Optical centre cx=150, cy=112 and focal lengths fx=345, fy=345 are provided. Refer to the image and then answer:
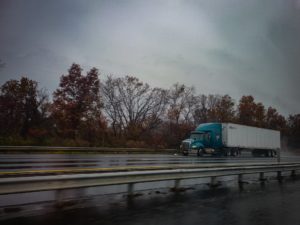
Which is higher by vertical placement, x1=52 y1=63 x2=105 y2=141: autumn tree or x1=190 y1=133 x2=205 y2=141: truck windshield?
x1=52 y1=63 x2=105 y2=141: autumn tree

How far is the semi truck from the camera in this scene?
38188mm

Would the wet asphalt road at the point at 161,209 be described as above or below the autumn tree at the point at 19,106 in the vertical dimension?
below

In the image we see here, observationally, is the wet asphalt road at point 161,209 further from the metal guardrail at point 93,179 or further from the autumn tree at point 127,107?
the autumn tree at point 127,107

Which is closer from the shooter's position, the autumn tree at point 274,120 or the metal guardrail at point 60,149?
the metal guardrail at point 60,149

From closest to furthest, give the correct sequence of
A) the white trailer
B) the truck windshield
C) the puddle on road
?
the puddle on road → the truck windshield → the white trailer

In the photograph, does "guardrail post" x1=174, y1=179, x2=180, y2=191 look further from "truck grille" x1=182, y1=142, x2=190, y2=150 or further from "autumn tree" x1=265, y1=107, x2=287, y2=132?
"autumn tree" x1=265, y1=107, x2=287, y2=132

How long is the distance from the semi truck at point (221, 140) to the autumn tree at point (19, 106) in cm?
2486

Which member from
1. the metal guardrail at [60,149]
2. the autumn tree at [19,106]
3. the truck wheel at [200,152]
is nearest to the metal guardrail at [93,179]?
the metal guardrail at [60,149]

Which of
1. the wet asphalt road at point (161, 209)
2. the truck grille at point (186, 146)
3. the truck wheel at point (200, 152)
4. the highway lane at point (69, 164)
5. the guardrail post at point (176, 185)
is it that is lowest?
the wet asphalt road at point (161, 209)

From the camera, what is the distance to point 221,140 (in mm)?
39750

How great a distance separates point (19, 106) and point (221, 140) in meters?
30.8

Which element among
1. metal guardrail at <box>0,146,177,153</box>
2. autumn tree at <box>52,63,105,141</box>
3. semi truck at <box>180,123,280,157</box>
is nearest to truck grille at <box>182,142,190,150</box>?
semi truck at <box>180,123,280,157</box>

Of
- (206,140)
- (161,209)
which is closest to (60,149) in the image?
(206,140)

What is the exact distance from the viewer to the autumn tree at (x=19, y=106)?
50812 mm
